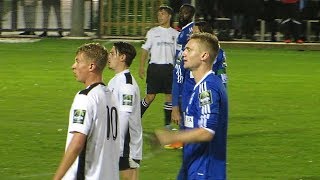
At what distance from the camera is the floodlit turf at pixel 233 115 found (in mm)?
12695

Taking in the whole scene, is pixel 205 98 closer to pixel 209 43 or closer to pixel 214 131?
pixel 214 131

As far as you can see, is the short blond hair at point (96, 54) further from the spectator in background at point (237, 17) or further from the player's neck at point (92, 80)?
the spectator in background at point (237, 17)

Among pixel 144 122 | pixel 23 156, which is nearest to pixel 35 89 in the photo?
pixel 144 122

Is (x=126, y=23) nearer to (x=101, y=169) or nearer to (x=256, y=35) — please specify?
(x=256, y=35)

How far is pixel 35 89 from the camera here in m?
21.4

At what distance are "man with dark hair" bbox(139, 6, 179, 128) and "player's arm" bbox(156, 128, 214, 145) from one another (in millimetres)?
8130

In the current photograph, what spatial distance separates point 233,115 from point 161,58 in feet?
8.62

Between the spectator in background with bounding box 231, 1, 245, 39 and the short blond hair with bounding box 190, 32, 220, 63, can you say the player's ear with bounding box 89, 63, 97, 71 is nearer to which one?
the short blond hair with bounding box 190, 32, 220, 63

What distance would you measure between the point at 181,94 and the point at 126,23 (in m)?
22.2

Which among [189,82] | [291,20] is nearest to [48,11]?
[291,20]

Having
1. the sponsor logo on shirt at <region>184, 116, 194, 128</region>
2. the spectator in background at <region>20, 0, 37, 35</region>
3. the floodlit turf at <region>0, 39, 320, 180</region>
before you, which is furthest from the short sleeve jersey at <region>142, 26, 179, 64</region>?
the spectator in background at <region>20, 0, 37, 35</region>

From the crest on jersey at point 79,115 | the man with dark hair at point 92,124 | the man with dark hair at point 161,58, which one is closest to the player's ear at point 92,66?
the man with dark hair at point 92,124

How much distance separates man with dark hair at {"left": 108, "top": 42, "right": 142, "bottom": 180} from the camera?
998 centimetres

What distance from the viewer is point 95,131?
7383mm
